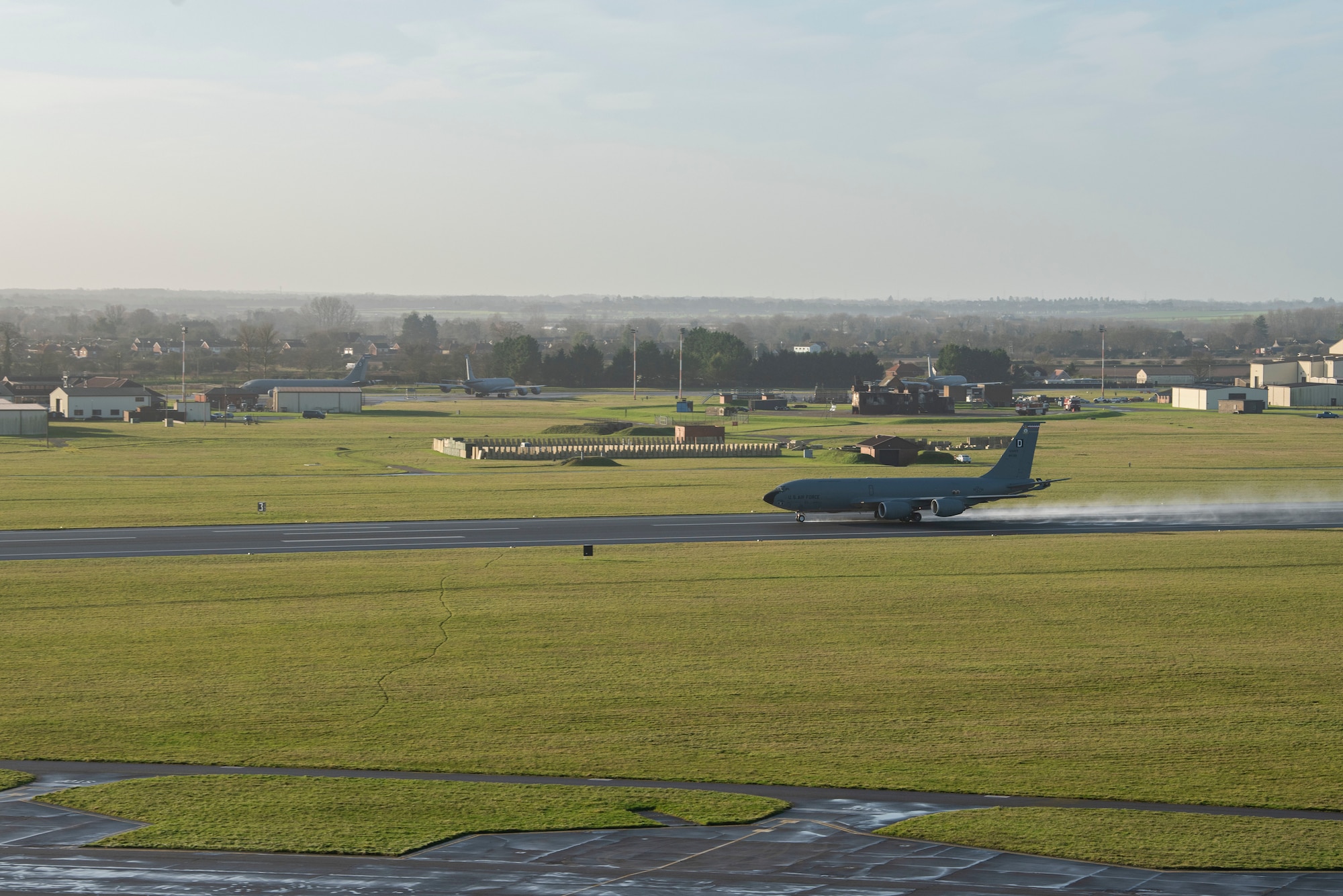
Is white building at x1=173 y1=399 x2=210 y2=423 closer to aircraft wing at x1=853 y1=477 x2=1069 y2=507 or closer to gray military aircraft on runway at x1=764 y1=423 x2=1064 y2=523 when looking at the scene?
gray military aircraft on runway at x1=764 y1=423 x2=1064 y2=523

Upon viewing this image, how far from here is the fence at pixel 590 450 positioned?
436ft

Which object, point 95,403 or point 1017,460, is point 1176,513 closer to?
point 1017,460

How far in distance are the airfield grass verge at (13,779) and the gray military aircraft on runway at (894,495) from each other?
57060 mm

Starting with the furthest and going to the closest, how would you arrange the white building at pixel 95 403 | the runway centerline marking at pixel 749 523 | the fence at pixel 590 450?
the white building at pixel 95 403 → the fence at pixel 590 450 → the runway centerline marking at pixel 749 523

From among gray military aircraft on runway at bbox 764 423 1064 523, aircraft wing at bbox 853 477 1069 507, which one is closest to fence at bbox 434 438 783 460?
gray military aircraft on runway at bbox 764 423 1064 523

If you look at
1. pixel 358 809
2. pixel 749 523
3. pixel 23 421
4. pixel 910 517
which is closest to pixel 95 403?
pixel 23 421

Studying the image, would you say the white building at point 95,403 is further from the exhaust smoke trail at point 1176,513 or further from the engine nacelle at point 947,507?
the exhaust smoke trail at point 1176,513

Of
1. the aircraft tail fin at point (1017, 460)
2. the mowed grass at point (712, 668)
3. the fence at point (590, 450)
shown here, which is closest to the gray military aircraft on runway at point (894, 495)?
the aircraft tail fin at point (1017, 460)

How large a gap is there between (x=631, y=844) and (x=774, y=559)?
41243 millimetres

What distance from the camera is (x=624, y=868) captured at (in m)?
→ 25.5

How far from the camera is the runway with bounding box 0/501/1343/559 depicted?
235 feet

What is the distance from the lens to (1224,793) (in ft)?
101

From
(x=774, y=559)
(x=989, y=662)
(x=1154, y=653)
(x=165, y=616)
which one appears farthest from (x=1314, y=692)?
(x=165, y=616)

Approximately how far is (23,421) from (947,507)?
120m
